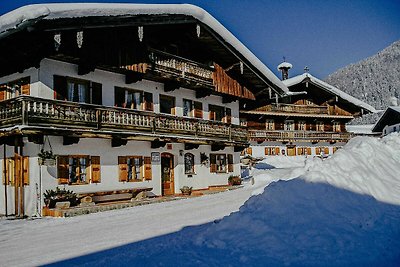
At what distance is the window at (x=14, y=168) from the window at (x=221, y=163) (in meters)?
11.0

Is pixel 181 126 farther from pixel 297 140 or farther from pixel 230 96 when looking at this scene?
pixel 297 140

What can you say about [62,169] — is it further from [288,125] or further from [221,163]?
[288,125]

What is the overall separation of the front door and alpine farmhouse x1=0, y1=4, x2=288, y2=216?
53mm

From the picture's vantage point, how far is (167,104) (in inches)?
782

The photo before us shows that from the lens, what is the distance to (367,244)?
545cm

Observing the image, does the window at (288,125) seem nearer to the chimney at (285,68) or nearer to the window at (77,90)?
the chimney at (285,68)

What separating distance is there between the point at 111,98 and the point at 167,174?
5156mm

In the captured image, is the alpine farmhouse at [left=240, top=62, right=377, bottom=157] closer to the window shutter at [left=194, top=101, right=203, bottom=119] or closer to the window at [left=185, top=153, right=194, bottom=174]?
the window shutter at [left=194, top=101, right=203, bottom=119]

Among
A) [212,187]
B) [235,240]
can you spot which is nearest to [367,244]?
[235,240]

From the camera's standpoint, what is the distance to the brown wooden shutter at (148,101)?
18.1 m

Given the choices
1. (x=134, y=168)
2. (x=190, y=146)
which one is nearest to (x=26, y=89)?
(x=134, y=168)

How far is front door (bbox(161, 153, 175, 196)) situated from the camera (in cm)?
1886

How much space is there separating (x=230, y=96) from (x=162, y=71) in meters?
7.06

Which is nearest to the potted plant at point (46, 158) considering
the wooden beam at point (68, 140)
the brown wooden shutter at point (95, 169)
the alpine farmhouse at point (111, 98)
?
the alpine farmhouse at point (111, 98)
